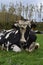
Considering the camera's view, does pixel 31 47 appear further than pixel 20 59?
Yes

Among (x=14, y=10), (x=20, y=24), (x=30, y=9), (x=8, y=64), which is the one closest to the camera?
(x=8, y=64)

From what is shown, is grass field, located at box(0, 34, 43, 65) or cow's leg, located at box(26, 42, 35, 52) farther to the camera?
cow's leg, located at box(26, 42, 35, 52)

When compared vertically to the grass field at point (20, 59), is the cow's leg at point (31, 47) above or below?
below

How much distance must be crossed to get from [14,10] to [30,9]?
460cm

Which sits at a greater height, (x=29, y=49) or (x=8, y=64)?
(x=8, y=64)

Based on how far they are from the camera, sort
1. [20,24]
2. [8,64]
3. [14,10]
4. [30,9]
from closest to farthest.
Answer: [8,64] < [20,24] < [14,10] < [30,9]

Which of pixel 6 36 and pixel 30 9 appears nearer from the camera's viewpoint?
pixel 6 36

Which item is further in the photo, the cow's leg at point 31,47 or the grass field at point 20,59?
the cow's leg at point 31,47

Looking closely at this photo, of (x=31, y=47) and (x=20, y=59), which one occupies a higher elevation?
(x=20, y=59)

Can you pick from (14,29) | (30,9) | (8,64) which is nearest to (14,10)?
(30,9)

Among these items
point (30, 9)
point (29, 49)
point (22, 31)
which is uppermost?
point (22, 31)

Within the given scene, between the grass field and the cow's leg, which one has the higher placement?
the grass field

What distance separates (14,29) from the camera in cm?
878

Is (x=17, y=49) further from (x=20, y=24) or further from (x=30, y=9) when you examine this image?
(x=30, y=9)
